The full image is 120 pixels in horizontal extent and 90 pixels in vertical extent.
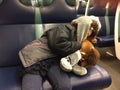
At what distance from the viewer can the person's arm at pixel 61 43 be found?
150 centimetres

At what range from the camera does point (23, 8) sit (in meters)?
1.85

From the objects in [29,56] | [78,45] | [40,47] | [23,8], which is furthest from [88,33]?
[23,8]

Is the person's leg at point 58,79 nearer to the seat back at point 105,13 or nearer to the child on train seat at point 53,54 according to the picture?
the child on train seat at point 53,54

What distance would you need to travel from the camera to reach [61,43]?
1499 millimetres

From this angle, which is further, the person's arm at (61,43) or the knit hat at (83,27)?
the knit hat at (83,27)

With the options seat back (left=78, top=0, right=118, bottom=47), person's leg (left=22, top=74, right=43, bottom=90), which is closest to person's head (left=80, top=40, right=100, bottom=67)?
person's leg (left=22, top=74, right=43, bottom=90)

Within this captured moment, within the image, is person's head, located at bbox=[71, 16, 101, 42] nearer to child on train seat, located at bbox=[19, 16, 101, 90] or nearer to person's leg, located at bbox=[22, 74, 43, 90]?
child on train seat, located at bbox=[19, 16, 101, 90]

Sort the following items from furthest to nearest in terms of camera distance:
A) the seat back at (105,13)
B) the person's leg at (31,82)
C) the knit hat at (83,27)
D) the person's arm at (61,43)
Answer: the seat back at (105,13), the knit hat at (83,27), the person's arm at (61,43), the person's leg at (31,82)

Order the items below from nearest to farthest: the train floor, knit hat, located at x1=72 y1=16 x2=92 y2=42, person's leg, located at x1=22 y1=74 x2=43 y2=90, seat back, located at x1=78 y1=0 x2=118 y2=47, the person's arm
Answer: person's leg, located at x1=22 y1=74 x2=43 y2=90, the person's arm, knit hat, located at x1=72 y1=16 x2=92 y2=42, the train floor, seat back, located at x1=78 y1=0 x2=118 y2=47

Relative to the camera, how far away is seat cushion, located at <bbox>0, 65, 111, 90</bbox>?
4.70 ft

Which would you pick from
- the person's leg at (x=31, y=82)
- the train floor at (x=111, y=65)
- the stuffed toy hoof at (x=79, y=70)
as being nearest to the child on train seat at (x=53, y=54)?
the person's leg at (x=31, y=82)

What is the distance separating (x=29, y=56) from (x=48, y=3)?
0.68m

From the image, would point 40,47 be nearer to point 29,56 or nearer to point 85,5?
point 29,56

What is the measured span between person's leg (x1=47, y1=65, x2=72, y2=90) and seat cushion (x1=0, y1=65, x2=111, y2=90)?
0.05m
